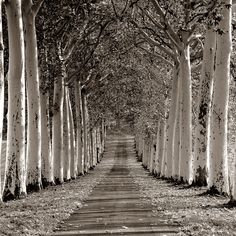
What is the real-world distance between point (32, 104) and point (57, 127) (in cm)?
989

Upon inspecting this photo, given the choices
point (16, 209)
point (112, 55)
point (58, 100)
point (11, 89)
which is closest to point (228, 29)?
point (11, 89)

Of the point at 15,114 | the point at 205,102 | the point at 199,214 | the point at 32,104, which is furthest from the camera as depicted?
the point at 205,102

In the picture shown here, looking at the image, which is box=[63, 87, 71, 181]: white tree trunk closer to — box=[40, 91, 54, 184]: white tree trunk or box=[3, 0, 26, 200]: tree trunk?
box=[40, 91, 54, 184]: white tree trunk

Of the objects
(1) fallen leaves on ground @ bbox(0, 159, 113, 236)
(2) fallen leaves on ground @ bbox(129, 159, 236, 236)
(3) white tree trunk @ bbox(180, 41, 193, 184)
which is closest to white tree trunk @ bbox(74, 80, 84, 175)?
(3) white tree trunk @ bbox(180, 41, 193, 184)

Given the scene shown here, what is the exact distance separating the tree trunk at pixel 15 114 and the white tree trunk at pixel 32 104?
3.30 metres

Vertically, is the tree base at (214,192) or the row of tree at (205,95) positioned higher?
the row of tree at (205,95)

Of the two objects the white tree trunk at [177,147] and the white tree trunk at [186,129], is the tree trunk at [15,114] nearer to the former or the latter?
the white tree trunk at [186,129]

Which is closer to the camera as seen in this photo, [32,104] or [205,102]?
[32,104]

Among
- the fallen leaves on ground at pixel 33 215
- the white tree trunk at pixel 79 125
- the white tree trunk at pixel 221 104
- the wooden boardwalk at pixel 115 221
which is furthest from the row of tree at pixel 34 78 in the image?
the white tree trunk at pixel 79 125

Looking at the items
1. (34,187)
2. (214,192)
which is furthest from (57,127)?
(214,192)

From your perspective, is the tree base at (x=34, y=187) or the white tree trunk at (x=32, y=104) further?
the tree base at (x=34, y=187)

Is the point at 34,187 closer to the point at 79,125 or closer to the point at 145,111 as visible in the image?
the point at 145,111

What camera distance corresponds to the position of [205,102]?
23469 millimetres

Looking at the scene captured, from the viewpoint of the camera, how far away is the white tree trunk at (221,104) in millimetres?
18625
